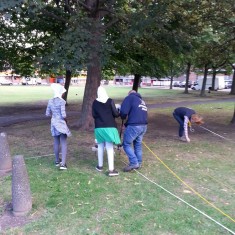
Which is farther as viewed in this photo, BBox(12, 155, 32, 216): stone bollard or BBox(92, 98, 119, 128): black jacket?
BBox(92, 98, 119, 128): black jacket

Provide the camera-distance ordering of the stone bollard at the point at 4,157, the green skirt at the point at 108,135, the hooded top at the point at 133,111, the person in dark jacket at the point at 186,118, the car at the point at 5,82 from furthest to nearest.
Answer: the car at the point at 5,82 < the person in dark jacket at the point at 186,118 < the stone bollard at the point at 4,157 < the hooded top at the point at 133,111 < the green skirt at the point at 108,135

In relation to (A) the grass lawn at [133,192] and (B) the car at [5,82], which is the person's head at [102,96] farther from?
(B) the car at [5,82]

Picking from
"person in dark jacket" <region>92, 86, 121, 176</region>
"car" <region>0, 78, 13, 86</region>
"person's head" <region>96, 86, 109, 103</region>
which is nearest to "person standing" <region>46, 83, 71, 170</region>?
"person in dark jacket" <region>92, 86, 121, 176</region>

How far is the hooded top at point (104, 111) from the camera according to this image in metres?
6.20

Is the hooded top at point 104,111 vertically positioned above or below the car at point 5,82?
above

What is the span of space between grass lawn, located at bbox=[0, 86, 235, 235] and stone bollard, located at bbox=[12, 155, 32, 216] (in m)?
0.16

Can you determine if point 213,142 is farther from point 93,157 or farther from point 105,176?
point 105,176

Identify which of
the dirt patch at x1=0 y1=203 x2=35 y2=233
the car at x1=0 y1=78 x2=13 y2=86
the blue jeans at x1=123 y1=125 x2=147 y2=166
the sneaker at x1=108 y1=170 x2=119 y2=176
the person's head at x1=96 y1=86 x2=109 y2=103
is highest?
the person's head at x1=96 y1=86 x2=109 y2=103

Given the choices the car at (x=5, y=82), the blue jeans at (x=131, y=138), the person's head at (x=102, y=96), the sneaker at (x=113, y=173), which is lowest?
the car at (x=5, y=82)

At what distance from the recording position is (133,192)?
18.1 feet

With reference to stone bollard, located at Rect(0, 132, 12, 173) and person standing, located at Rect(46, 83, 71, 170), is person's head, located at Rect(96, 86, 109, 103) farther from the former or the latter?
stone bollard, located at Rect(0, 132, 12, 173)

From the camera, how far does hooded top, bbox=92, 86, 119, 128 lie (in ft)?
20.4

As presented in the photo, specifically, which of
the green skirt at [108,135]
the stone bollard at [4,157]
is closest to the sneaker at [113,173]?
the green skirt at [108,135]

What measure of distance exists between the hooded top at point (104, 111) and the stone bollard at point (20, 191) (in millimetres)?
1888
